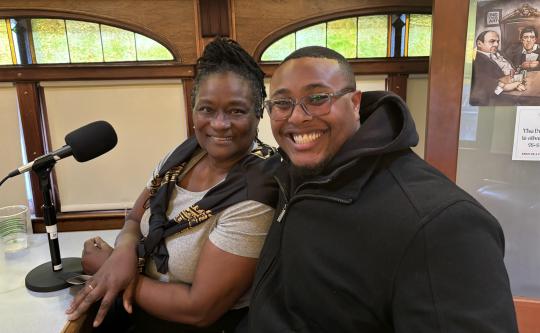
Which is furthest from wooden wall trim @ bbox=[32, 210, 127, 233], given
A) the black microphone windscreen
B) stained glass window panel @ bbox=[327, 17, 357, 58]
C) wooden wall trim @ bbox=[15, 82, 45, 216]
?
stained glass window panel @ bbox=[327, 17, 357, 58]

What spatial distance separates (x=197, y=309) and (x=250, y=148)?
0.50m

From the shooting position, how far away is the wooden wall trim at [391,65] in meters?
2.38

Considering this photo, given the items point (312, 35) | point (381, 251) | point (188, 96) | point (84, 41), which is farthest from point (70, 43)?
point (381, 251)

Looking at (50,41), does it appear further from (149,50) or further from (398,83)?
(398,83)

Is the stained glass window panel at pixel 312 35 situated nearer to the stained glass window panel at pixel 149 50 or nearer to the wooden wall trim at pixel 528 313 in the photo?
the stained glass window panel at pixel 149 50

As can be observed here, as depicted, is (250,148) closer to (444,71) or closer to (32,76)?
(444,71)

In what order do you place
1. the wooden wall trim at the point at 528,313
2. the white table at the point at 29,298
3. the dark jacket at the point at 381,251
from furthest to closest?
the wooden wall trim at the point at 528,313 < the white table at the point at 29,298 < the dark jacket at the point at 381,251

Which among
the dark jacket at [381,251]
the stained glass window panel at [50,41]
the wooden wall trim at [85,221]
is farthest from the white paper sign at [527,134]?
the stained glass window panel at [50,41]

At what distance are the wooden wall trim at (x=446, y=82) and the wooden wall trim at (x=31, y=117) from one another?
2.14 meters

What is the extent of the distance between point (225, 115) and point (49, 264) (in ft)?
2.60

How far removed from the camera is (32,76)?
2262mm

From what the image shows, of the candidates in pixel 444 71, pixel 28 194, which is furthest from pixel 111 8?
pixel 444 71

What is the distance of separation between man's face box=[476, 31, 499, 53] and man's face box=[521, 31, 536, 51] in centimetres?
8

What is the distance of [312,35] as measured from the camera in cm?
243
